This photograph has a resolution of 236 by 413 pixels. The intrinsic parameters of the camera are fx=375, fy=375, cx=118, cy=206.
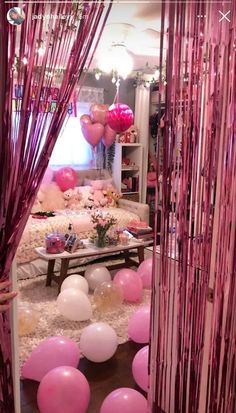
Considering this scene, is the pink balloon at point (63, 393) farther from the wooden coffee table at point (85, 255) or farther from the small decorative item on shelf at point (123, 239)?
the small decorative item on shelf at point (123, 239)

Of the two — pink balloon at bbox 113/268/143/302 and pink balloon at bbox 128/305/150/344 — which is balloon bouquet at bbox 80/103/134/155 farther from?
pink balloon at bbox 128/305/150/344

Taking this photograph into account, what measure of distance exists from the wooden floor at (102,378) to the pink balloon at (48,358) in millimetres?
87

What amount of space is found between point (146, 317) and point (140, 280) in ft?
2.38

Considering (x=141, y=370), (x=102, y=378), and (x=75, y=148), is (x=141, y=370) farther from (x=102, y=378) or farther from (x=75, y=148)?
(x=75, y=148)

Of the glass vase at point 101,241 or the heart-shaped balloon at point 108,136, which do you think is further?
the heart-shaped balloon at point 108,136

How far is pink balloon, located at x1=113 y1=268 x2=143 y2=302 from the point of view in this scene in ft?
9.99

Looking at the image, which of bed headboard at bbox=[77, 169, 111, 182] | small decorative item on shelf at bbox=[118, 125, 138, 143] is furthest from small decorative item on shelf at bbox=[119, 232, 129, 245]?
small decorative item on shelf at bbox=[118, 125, 138, 143]

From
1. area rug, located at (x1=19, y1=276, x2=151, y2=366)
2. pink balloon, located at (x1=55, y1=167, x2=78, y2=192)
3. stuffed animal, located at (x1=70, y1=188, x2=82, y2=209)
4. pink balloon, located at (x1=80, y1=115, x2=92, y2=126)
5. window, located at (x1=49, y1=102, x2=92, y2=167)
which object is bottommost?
area rug, located at (x1=19, y1=276, x2=151, y2=366)

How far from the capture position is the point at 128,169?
522 centimetres

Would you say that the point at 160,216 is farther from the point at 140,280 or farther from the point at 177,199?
the point at 140,280

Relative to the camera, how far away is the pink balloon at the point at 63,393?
5.63ft

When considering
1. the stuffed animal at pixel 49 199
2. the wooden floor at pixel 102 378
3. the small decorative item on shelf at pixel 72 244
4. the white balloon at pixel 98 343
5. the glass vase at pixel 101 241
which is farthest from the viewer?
the stuffed animal at pixel 49 199

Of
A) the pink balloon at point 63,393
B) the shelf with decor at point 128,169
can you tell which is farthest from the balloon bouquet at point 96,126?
the pink balloon at point 63,393

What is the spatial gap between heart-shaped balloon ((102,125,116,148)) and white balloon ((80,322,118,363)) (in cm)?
307
